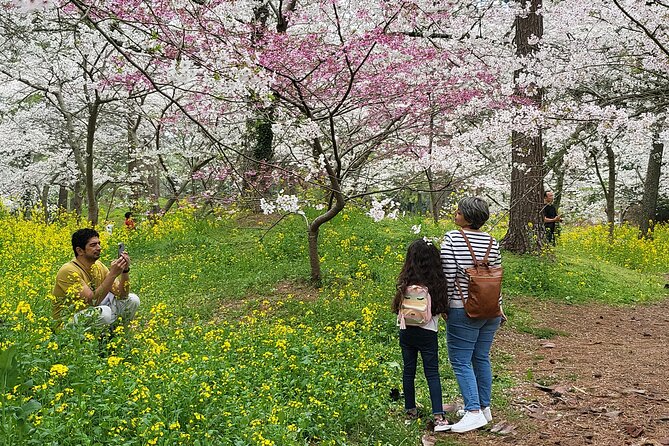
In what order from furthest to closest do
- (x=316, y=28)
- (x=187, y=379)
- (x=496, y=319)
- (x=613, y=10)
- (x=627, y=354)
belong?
(x=316, y=28), (x=613, y=10), (x=627, y=354), (x=496, y=319), (x=187, y=379)

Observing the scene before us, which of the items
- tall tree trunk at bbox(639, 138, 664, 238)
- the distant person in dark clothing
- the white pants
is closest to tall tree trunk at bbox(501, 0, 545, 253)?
the distant person in dark clothing

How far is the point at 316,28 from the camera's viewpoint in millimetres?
9969

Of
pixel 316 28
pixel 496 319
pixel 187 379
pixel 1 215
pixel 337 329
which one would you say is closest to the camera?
pixel 187 379

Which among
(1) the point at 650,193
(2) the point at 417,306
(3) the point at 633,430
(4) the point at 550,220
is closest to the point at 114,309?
(2) the point at 417,306

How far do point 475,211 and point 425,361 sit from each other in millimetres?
1075

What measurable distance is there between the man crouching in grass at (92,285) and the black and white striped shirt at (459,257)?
2.40 meters

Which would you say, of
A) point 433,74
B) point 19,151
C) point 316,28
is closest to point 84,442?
point 433,74

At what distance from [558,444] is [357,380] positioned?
4.48 ft

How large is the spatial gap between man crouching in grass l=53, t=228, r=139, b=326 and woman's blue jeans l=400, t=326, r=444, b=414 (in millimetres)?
2217

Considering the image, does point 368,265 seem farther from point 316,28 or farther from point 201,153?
point 201,153

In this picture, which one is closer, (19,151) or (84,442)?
(84,442)

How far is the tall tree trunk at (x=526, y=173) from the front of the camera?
938cm

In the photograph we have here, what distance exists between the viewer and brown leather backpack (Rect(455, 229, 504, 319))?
388 centimetres

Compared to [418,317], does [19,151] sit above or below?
above
